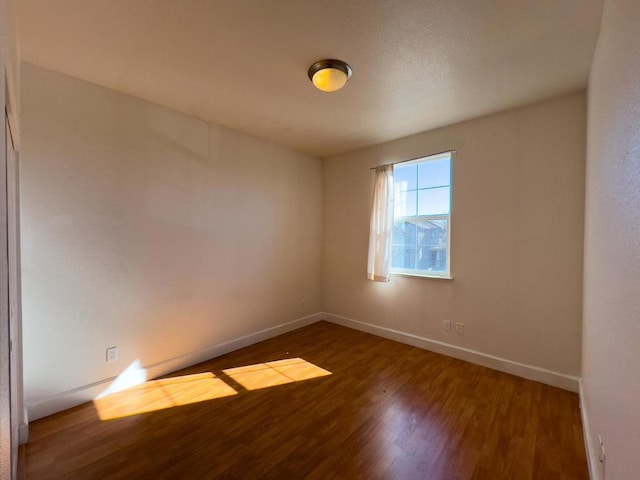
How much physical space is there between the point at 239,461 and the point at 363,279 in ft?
8.37

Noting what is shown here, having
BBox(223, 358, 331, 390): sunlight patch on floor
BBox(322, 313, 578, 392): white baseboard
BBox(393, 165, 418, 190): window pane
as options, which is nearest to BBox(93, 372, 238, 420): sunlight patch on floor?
BBox(223, 358, 331, 390): sunlight patch on floor

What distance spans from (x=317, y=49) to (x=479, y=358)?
3106 millimetres

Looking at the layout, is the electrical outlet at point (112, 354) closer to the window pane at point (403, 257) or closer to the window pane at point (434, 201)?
the window pane at point (403, 257)

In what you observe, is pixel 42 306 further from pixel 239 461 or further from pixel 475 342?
pixel 475 342

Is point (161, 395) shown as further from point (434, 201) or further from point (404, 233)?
point (434, 201)

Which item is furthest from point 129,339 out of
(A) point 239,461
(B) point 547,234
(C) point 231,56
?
(B) point 547,234

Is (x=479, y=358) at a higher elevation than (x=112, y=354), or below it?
below

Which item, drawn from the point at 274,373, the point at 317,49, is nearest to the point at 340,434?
the point at 274,373

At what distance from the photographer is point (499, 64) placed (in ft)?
6.34

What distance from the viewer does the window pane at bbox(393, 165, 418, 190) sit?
132 inches

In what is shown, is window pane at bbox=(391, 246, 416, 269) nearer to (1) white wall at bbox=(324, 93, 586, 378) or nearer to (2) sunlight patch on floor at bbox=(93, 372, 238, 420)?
(1) white wall at bbox=(324, 93, 586, 378)

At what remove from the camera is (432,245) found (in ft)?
10.5

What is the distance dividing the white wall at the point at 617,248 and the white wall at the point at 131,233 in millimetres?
2989

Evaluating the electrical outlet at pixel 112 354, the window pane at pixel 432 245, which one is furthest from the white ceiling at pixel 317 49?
the electrical outlet at pixel 112 354
